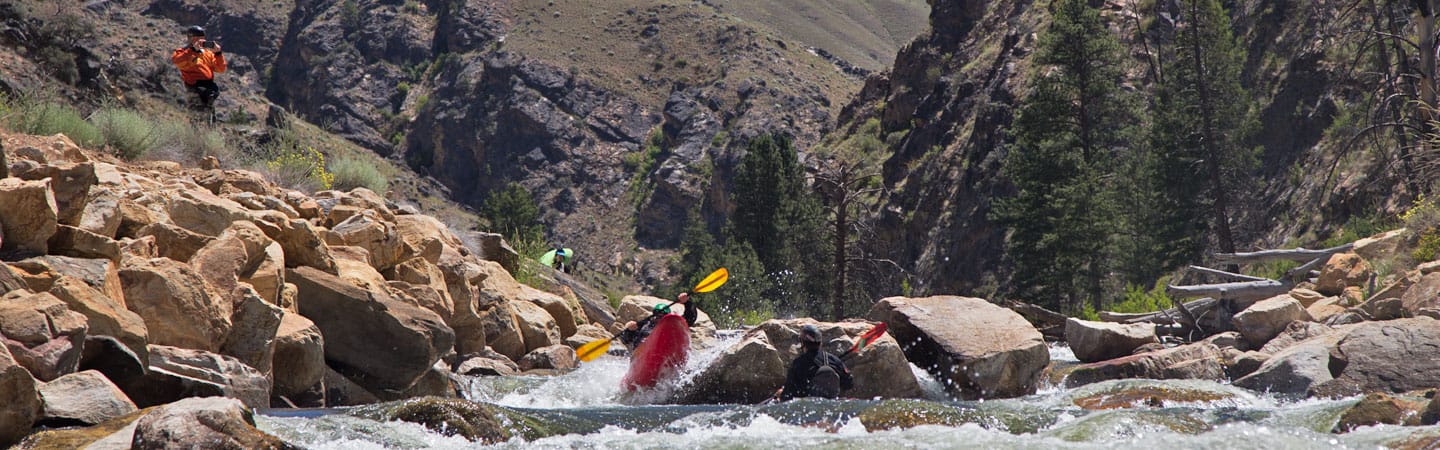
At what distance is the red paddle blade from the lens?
11.4 meters

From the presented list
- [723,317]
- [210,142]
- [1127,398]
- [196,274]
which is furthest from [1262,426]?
[723,317]

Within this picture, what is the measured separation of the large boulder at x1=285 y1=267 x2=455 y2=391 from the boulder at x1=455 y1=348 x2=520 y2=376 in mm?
2304

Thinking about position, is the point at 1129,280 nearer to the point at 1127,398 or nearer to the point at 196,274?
the point at 1127,398

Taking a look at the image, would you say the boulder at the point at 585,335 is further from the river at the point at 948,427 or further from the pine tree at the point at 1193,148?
the pine tree at the point at 1193,148

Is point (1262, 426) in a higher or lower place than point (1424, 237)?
lower

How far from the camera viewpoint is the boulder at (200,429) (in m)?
5.57

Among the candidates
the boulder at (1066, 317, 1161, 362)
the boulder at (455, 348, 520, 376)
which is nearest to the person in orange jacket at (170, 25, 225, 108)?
the boulder at (455, 348, 520, 376)

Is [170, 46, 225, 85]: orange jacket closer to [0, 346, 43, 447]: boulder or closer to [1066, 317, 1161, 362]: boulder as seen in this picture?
[0, 346, 43, 447]: boulder

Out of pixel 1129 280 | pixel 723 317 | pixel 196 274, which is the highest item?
pixel 196 274

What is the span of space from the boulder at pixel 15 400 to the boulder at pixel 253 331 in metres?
2.36

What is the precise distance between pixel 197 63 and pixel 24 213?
852 centimetres

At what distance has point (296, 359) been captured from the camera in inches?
359

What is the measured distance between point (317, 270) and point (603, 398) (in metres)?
3.24

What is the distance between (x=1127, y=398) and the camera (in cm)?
1018
